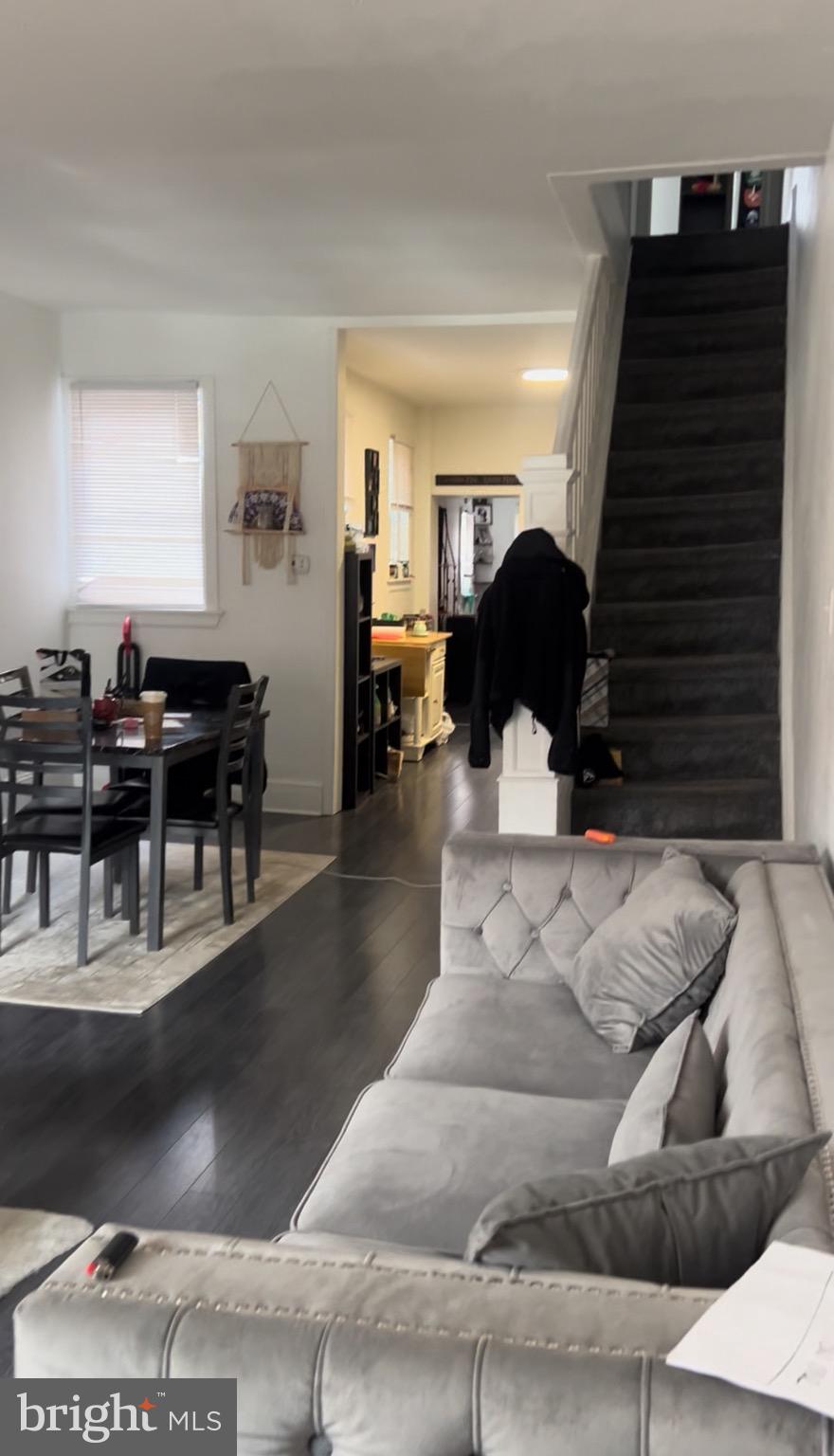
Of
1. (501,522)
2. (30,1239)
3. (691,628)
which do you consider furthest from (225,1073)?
(501,522)

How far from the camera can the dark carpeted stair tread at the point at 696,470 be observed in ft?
17.6

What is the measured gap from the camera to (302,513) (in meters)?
6.53

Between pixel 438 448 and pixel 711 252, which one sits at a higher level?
pixel 711 252

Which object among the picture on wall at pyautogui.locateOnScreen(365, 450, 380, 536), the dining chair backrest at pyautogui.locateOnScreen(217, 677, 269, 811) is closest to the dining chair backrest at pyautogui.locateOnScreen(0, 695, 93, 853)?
the dining chair backrest at pyautogui.locateOnScreen(217, 677, 269, 811)

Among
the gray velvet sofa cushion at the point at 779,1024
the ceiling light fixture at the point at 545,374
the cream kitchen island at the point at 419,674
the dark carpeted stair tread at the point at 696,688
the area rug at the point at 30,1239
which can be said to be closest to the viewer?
the gray velvet sofa cushion at the point at 779,1024

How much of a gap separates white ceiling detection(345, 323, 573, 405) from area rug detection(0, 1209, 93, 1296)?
201 inches

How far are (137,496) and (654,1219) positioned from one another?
20.1ft

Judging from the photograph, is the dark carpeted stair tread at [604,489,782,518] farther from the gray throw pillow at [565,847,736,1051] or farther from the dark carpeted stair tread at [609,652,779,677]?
the gray throw pillow at [565,847,736,1051]

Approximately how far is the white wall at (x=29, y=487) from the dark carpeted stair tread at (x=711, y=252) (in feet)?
11.2

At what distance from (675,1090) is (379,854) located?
415 cm

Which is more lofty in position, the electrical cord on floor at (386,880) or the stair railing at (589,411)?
the stair railing at (589,411)

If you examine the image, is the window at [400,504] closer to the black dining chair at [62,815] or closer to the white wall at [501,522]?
the white wall at [501,522]

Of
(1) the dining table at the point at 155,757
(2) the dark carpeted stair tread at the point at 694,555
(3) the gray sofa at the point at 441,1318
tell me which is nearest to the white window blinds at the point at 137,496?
(1) the dining table at the point at 155,757

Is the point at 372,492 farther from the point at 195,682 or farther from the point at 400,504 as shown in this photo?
the point at 195,682
